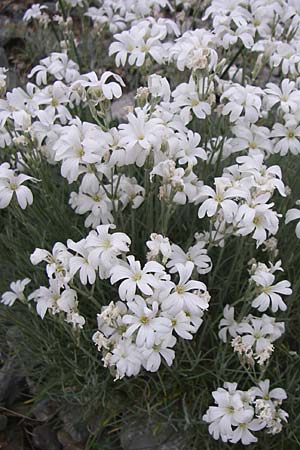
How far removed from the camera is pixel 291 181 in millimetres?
3520

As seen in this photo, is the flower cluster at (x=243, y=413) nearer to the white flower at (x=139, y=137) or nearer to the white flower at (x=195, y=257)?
the white flower at (x=195, y=257)

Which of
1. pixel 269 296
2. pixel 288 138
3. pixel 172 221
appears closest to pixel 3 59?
pixel 172 221

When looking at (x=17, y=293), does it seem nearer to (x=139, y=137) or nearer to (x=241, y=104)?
(x=139, y=137)

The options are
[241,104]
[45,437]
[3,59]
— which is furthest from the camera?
[3,59]

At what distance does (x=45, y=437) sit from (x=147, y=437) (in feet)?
1.83

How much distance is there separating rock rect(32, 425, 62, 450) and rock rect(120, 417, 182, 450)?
0.40m

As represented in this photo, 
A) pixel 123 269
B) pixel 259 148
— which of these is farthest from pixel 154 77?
pixel 123 269

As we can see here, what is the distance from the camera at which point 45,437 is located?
3404mm

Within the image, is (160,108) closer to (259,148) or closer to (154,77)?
(154,77)

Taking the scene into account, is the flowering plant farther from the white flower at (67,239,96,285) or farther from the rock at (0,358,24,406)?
the rock at (0,358,24,406)

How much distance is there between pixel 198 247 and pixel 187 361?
55 cm

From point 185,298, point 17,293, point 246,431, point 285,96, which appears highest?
point 285,96

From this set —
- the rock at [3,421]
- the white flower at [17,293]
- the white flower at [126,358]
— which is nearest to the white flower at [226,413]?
the white flower at [126,358]

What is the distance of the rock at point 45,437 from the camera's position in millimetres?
3396
